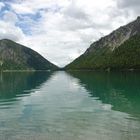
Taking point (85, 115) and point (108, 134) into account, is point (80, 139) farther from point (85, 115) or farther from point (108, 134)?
point (85, 115)

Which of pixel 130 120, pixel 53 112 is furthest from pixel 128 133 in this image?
pixel 53 112

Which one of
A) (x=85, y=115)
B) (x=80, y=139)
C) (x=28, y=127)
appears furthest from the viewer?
(x=85, y=115)

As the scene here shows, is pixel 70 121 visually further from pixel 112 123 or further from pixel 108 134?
pixel 108 134

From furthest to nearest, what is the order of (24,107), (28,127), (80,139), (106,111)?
(24,107) < (106,111) < (28,127) < (80,139)

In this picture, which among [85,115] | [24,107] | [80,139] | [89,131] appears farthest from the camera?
[24,107]

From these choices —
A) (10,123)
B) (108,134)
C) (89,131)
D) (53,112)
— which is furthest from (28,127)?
(53,112)

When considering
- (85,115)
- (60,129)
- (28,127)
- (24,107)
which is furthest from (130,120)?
(24,107)

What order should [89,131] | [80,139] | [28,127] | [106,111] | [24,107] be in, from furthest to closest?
[24,107] → [106,111] → [28,127] → [89,131] → [80,139]

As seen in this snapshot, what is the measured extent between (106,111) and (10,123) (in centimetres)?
1396

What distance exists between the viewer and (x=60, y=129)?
3259 centimetres

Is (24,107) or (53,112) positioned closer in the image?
(53,112)

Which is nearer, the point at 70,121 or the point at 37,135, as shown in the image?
the point at 37,135

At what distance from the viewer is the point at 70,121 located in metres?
37.0

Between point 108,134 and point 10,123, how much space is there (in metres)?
11.5
